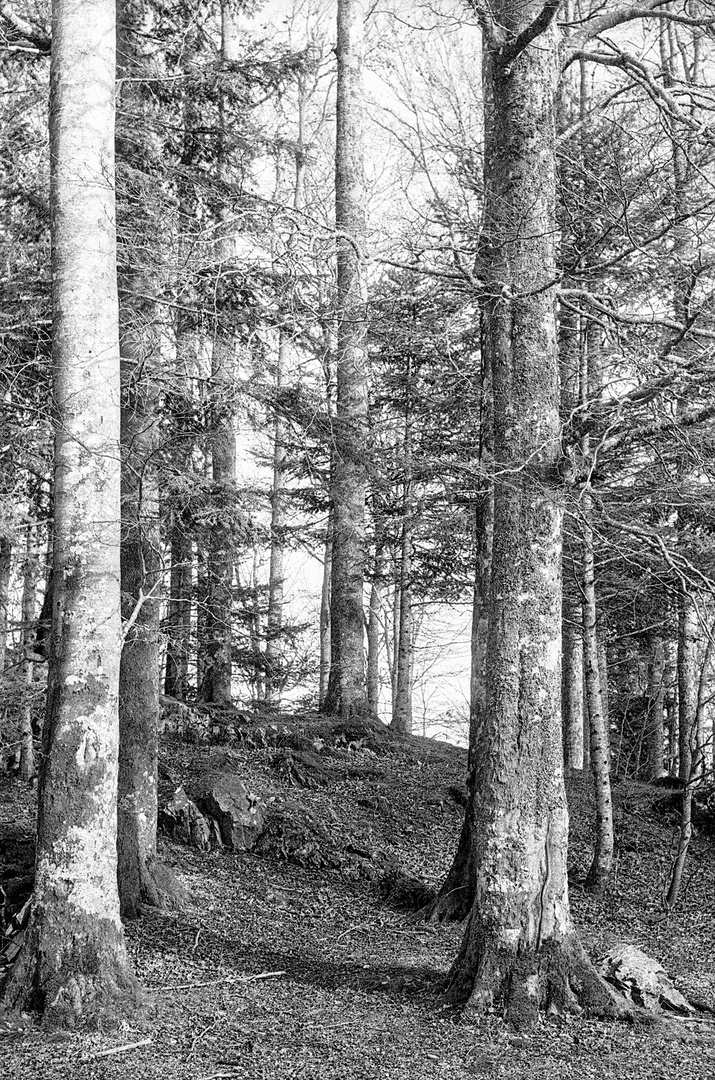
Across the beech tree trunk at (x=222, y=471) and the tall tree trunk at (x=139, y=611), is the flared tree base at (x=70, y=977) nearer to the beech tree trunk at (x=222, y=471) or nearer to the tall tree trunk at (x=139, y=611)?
the tall tree trunk at (x=139, y=611)

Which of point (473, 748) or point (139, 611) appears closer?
point (139, 611)

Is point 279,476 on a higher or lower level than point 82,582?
higher

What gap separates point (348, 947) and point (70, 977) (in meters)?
2.81

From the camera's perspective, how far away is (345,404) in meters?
13.9

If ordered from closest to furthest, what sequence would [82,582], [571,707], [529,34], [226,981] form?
[82,582]
[529,34]
[226,981]
[571,707]

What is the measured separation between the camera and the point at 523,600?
238 inches

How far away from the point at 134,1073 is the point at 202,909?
3215 millimetres

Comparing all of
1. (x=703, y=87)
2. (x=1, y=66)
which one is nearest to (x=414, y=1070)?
(x=703, y=87)

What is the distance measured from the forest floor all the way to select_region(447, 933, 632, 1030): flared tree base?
9 centimetres

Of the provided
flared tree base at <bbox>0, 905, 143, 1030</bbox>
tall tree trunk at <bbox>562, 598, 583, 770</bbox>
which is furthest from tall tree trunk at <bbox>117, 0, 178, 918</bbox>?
tall tree trunk at <bbox>562, 598, 583, 770</bbox>

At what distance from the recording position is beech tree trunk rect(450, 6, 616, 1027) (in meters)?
5.68

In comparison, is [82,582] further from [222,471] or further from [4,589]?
[222,471]

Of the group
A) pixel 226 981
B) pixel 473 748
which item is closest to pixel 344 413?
pixel 473 748

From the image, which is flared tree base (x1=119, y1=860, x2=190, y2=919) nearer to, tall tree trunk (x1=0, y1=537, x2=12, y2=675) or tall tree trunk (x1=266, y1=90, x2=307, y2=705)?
tall tree trunk (x1=0, y1=537, x2=12, y2=675)
